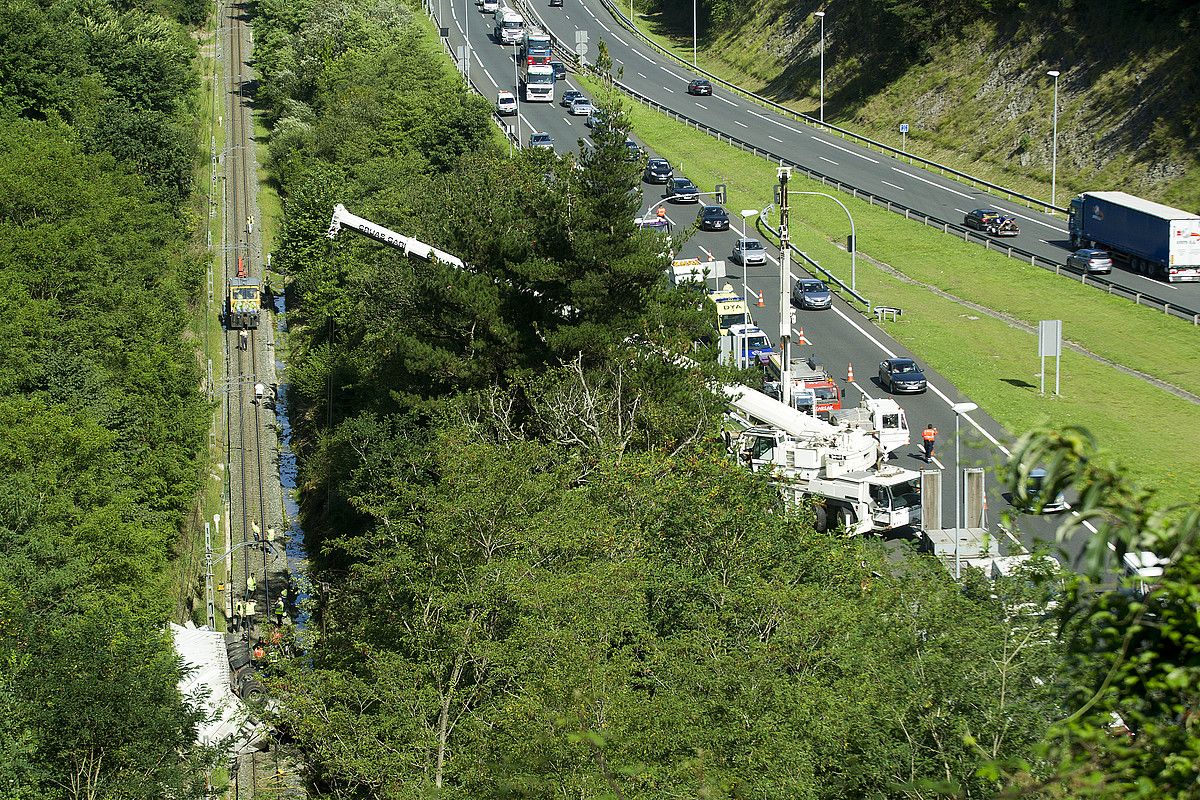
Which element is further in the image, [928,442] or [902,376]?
[902,376]

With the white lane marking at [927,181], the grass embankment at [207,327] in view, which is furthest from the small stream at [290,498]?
the white lane marking at [927,181]

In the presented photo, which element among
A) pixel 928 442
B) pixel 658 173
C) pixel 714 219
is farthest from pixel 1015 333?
pixel 658 173

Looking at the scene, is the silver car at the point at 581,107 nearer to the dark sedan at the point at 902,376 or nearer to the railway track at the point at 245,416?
the railway track at the point at 245,416

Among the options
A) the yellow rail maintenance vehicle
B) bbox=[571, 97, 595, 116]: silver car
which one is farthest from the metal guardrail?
the yellow rail maintenance vehicle

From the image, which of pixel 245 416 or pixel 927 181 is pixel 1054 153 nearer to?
pixel 927 181

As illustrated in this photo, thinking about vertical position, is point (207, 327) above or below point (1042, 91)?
below

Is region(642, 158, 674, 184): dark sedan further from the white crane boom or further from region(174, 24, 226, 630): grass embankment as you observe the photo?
the white crane boom

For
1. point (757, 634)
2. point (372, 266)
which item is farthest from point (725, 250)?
point (757, 634)
